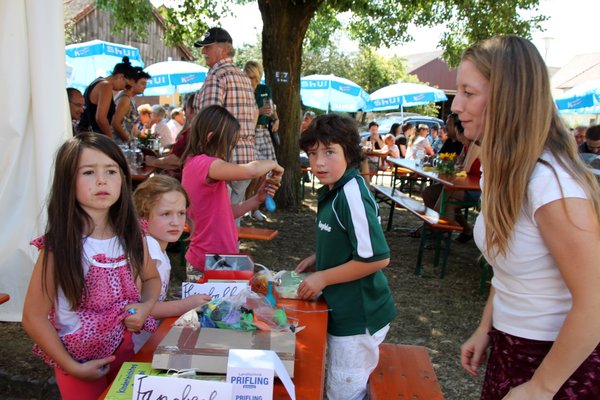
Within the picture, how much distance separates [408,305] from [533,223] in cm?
378

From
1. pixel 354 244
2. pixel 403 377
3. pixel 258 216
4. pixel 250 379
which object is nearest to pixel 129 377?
pixel 250 379

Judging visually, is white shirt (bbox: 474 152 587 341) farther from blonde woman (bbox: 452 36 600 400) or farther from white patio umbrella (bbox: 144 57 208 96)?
white patio umbrella (bbox: 144 57 208 96)

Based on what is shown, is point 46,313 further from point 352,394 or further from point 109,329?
point 352,394

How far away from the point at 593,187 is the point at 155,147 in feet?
23.5

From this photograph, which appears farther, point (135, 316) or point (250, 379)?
point (135, 316)

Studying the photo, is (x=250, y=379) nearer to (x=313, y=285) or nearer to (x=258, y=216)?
(x=313, y=285)

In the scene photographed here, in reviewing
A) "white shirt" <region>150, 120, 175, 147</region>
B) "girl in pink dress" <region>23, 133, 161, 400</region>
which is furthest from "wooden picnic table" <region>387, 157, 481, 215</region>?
"white shirt" <region>150, 120, 175, 147</region>

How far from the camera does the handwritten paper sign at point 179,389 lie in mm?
1188

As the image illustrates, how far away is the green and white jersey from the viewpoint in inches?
82.1

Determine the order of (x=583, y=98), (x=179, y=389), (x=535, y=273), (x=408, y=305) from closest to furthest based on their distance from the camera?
1. (x=179, y=389)
2. (x=535, y=273)
3. (x=408, y=305)
4. (x=583, y=98)

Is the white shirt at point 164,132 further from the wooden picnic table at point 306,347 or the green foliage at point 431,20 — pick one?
the wooden picnic table at point 306,347

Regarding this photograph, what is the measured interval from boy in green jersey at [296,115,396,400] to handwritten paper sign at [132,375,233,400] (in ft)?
3.14

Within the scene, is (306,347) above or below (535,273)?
below

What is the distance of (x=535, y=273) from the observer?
130 cm
